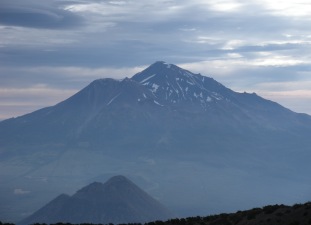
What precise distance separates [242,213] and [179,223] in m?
5.55

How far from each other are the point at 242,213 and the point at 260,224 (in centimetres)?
533

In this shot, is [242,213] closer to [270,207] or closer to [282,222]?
[270,207]

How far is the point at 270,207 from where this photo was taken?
5772 cm

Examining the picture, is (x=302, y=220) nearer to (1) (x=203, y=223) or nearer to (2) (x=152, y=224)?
(1) (x=203, y=223)

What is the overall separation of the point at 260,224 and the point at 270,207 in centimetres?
469

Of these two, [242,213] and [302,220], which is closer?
[302,220]

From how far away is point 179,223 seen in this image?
58.4 meters

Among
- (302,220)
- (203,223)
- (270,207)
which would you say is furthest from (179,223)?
(302,220)

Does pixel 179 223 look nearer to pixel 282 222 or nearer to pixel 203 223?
pixel 203 223

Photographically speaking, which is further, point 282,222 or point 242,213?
point 242,213

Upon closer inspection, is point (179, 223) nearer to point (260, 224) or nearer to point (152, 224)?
point (152, 224)

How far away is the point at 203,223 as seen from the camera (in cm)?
5788

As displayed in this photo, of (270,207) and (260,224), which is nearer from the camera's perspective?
(260,224)

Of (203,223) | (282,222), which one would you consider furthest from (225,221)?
(282,222)
